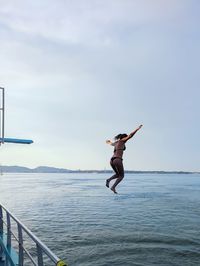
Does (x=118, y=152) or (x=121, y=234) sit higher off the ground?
(x=118, y=152)

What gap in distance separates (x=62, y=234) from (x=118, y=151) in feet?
126

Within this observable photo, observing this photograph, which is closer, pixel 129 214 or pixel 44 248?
pixel 44 248

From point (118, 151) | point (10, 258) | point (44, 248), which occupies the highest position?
point (118, 151)

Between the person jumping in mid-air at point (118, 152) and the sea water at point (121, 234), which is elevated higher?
the person jumping in mid-air at point (118, 152)

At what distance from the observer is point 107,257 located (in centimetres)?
3059

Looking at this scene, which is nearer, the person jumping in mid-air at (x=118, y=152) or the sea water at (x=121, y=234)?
the person jumping in mid-air at (x=118, y=152)

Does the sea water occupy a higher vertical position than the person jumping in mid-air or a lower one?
lower

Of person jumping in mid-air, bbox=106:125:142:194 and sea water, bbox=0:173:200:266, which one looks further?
sea water, bbox=0:173:200:266

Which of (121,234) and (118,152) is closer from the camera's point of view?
(118,152)

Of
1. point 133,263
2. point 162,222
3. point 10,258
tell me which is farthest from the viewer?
point 162,222

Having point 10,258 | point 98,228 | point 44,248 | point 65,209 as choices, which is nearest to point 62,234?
point 98,228

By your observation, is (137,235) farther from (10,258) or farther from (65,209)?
(10,258)

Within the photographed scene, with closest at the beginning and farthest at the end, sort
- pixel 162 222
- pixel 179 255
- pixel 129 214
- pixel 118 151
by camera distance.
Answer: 1. pixel 118 151
2. pixel 179 255
3. pixel 162 222
4. pixel 129 214

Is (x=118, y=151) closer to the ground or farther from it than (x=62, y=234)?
farther from it
